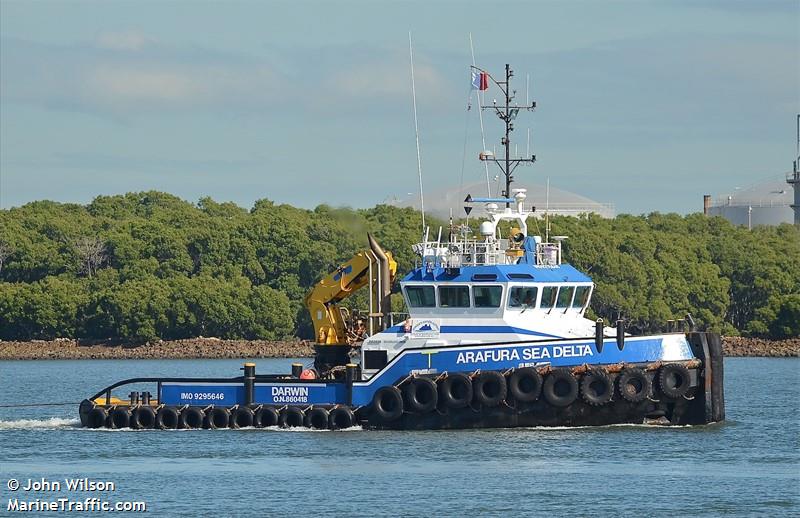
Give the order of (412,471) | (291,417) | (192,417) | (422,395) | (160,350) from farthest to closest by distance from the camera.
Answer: (160,350)
(192,417)
(291,417)
(422,395)
(412,471)

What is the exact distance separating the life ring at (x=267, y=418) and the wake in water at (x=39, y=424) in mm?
5778

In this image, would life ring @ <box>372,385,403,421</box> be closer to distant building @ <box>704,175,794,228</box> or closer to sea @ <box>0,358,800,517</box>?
sea @ <box>0,358,800,517</box>

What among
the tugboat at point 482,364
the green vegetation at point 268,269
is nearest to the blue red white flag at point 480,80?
the tugboat at point 482,364

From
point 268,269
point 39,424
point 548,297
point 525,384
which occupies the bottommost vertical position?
point 39,424

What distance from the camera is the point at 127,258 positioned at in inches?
4304

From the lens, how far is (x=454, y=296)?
38.7 m

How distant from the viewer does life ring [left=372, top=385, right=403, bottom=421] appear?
38.1 meters

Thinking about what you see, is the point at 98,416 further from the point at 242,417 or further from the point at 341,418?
the point at 341,418

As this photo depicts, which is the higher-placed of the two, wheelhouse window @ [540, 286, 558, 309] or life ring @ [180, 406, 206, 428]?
wheelhouse window @ [540, 286, 558, 309]

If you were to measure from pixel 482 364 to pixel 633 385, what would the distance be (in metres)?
3.37

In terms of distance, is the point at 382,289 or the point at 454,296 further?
the point at 382,289

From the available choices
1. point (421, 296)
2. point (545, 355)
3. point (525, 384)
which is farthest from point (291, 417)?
point (545, 355)

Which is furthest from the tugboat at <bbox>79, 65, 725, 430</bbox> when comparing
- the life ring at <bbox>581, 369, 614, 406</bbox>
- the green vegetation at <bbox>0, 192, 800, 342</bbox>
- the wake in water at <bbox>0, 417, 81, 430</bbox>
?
the green vegetation at <bbox>0, 192, 800, 342</bbox>

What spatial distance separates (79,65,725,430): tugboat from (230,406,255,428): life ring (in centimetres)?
2
